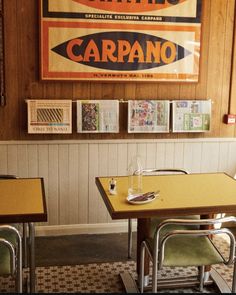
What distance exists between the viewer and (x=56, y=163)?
3811 millimetres

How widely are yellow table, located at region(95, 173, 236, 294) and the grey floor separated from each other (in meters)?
0.70

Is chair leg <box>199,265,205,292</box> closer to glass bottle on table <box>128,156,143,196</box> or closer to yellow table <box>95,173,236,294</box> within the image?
yellow table <box>95,173,236,294</box>

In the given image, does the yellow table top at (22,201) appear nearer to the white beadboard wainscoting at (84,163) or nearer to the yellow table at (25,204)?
the yellow table at (25,204)

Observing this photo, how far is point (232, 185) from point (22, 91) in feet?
6.01

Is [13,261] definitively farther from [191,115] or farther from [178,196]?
[191,115]

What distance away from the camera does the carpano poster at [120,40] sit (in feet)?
11.8

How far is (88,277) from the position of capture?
319 cm

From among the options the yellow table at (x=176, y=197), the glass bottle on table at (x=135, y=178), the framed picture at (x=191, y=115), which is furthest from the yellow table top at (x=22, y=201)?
the framed picture at (x=191, y=115)

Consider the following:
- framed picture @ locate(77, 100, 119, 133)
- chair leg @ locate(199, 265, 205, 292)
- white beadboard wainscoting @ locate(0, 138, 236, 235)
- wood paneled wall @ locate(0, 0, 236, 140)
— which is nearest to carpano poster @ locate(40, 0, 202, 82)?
wood paneled wall @ locate(0, 0, 236, 140)

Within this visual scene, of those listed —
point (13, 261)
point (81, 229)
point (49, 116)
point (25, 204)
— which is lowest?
point (81, 229)

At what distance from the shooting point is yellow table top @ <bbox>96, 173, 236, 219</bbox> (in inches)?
98.0

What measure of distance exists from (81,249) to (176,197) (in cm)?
127

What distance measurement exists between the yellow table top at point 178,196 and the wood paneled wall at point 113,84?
922 millimetres

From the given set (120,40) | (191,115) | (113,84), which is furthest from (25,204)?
(191,115)
